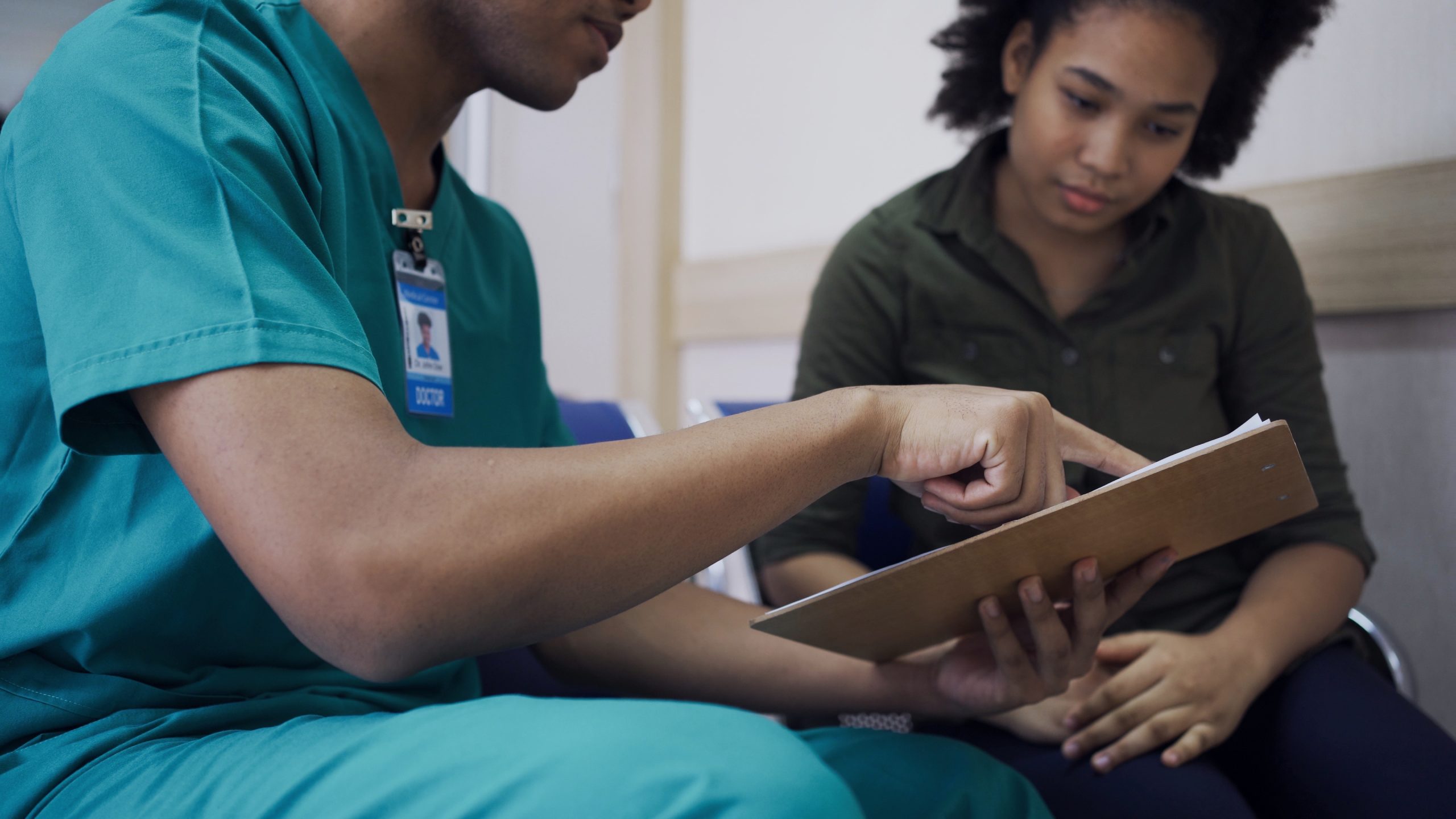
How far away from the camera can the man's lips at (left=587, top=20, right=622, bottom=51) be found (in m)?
1.06

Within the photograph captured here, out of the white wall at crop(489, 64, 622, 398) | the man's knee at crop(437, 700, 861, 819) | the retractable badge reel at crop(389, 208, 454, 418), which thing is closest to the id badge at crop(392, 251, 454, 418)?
the retractable badge reel at crop(389, 208, 454, 418)

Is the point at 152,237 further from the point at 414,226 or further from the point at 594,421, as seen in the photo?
the point at 594,421

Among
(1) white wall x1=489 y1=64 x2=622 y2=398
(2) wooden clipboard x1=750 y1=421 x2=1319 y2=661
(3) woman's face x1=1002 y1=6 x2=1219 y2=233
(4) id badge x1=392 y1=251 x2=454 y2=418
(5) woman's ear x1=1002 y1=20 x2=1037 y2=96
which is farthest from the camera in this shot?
(1) white wall x1=489 y1=64 x2=622 y2=398

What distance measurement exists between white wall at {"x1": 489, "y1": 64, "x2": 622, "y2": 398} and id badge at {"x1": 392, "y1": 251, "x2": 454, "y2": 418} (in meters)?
2.29

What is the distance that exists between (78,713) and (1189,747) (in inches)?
41.3

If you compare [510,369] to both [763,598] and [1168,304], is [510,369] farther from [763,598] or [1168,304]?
[1168,304]

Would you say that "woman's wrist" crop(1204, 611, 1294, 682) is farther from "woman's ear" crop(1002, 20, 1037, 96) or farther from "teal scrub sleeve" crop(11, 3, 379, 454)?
"teal scrub sleeve" crop(11, 3, 379, 454)

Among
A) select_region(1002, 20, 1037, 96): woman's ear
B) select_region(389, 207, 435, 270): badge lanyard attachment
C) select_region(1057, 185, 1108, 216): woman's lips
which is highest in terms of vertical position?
select_region(1002, 20, 1037, 96): woman's ear

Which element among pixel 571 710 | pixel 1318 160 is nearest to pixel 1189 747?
pixel 571 710

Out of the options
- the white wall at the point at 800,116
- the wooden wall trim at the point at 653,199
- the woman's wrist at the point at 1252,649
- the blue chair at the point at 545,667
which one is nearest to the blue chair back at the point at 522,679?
the blue chair at the point at 545,667

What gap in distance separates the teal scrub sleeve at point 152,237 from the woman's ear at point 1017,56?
115cm

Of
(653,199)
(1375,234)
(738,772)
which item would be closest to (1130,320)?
(1375,234)

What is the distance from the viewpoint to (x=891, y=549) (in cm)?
161

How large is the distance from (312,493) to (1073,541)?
547 millimetres
